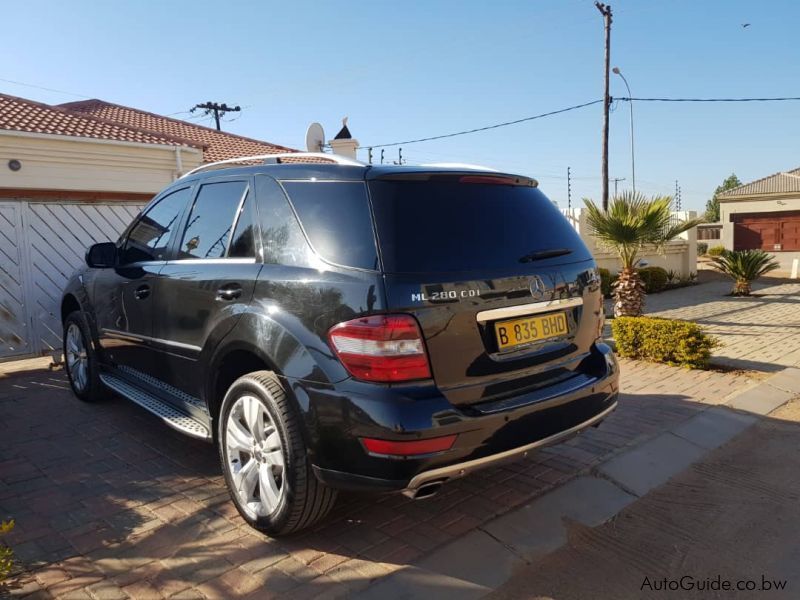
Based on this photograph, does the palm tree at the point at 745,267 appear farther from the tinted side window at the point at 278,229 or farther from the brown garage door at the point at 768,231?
the tinted side window at the point at 278,229

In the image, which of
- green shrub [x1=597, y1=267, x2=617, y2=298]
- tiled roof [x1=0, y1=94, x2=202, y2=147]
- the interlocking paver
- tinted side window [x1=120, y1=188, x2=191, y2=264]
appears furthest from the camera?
green shrub [x1=597, y1=267, x2=617, y2=298]

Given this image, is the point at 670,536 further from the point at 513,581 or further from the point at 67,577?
the point at 67,577

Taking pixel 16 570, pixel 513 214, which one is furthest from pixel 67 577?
pixel 513 214

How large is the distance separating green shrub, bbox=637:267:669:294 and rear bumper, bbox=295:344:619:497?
1635 centimetres

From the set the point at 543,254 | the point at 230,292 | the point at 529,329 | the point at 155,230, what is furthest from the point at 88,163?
the point at 529,329

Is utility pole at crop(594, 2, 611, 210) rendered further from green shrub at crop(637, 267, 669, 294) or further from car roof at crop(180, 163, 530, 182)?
car roof at crop(180, 163, 530, 182)

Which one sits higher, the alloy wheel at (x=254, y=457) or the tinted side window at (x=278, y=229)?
the tinted side window at (x=278, y=229)

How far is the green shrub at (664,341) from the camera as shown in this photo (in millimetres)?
6672

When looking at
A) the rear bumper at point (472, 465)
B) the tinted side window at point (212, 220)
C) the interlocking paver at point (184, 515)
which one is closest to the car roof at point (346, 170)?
the tinted side window at point (212, 220)

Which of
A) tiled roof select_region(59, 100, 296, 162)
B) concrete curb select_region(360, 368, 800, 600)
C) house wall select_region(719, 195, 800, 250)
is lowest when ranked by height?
concrete curb select_region(360, 368, 800, 600)

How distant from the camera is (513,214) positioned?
3.20 metres

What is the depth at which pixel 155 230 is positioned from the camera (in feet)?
14.7

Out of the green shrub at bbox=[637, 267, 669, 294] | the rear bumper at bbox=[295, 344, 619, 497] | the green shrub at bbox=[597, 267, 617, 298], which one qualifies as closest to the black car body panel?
the rear bumper at bbox=[295, 344, 619, 497]

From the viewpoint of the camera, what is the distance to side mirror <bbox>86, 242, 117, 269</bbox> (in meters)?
4.78
